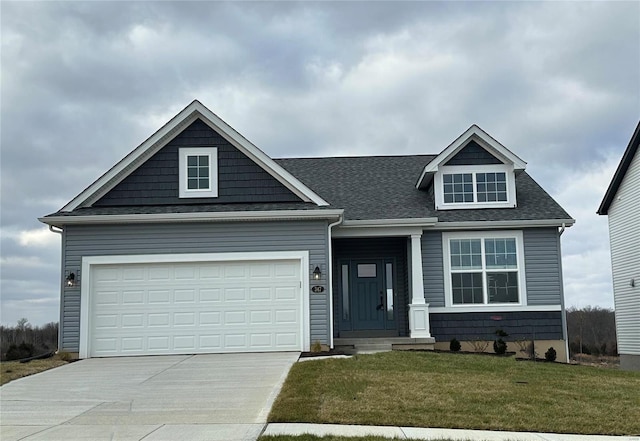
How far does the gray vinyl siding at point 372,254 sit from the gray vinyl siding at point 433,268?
0.99 meters

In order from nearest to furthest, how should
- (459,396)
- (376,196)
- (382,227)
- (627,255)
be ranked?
(459,396)
(382,227)
(376,196)
(627,255)

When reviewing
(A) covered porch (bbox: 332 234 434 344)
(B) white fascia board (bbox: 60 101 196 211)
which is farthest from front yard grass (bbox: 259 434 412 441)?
(A) covered porch (bbox: 332 234 434 344)

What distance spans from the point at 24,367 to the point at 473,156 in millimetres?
12251

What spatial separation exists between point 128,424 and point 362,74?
1155 cm

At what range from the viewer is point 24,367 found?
14.2 metres

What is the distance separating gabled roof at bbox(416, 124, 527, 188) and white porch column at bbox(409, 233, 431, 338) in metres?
2.27

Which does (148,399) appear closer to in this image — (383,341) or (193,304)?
(193,304)

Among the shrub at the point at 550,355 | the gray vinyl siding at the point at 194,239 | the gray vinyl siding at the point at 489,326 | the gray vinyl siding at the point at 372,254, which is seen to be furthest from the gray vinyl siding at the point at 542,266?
the gray vinyl siding at the point at 194,239

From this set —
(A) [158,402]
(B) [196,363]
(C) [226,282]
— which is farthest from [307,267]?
(A) [158,402]

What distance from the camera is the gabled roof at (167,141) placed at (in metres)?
16.4

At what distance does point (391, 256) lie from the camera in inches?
752

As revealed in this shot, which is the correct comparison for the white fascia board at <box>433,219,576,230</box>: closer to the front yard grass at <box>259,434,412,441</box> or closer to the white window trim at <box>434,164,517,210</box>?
the white window trim at <box>434,164,517,210</box>

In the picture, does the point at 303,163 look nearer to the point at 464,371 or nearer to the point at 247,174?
the point at 247,174

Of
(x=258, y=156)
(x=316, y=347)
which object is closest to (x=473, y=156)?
(x=258, y=156)
